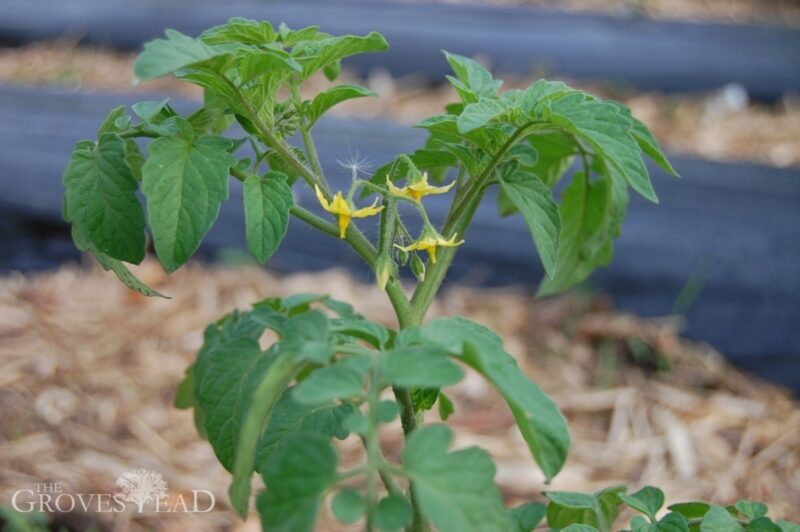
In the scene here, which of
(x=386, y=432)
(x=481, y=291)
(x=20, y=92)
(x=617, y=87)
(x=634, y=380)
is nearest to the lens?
(x=386, y=432)

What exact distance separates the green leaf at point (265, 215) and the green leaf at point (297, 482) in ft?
0.75

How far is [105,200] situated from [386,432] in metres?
1.11

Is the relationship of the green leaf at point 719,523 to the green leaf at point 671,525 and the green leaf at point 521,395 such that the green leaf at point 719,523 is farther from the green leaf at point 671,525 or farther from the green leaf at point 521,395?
the green leaf at point 521,395

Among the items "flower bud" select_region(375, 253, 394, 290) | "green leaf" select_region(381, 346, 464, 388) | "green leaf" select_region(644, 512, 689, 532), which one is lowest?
"green leaf" select_region(644, 512, 689, 532)

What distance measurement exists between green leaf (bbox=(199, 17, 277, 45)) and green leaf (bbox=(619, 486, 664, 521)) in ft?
1.78

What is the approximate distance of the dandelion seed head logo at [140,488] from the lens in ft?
4.51

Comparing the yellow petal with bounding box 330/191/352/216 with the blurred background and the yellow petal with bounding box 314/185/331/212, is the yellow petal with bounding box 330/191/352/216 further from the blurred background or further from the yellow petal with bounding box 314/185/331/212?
the blurred background

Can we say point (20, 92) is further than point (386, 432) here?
Yes

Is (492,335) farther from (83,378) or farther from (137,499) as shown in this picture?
(83,378)

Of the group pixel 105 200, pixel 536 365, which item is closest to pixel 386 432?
pixel 536 365

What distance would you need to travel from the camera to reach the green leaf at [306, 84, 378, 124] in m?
0.80

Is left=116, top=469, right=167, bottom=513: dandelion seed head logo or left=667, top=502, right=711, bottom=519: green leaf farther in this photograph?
left=116, top=469, right=167, bottom=513: dandelion seed head logo

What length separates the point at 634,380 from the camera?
2.03 metres

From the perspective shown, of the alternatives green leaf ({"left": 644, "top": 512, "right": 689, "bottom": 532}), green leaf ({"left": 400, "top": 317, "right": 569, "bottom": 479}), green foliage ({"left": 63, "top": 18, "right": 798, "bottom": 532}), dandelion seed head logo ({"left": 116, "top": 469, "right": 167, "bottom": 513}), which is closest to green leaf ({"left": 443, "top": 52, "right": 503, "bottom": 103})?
green foliage ({"left": 63, "top": 18, "right": 798, "bottom": 532})
